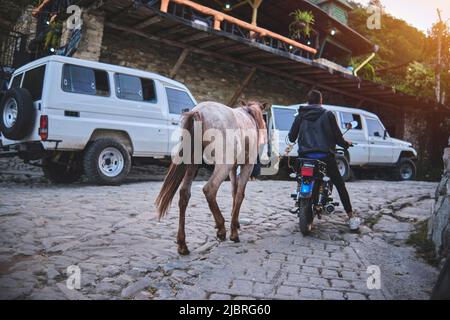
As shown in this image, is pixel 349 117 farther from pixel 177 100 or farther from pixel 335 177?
pixel 335 177

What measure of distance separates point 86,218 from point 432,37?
2993 centimetres

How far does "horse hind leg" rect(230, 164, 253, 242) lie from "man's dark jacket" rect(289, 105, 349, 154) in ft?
3.28

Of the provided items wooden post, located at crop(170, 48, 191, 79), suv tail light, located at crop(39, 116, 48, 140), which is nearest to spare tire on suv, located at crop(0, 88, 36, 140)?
suv tail light, located at crop(39, 116, 48, 140)

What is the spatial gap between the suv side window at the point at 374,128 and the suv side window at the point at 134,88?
770 cm

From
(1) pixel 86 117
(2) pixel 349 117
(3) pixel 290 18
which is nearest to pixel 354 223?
(1) pixel 86 117

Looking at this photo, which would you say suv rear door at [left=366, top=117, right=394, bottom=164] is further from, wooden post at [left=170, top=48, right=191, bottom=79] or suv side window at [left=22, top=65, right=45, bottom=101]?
suv side window at [left=22, top=65, right=45, bottom=101]

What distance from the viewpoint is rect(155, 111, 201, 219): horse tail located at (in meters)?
3.45

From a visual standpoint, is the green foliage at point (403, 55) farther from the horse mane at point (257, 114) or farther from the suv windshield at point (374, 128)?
the horse mane at point (257, 114)

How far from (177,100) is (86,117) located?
8.21 feet

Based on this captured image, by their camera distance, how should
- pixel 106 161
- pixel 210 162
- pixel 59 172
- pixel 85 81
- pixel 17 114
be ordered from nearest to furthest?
pixel 210 162 < pixel 17 114 < pixel 85 81 < pixel 106 161 < pixel 59 172

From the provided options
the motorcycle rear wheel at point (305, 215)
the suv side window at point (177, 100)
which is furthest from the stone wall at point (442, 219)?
the suv side window at point (177, 100)

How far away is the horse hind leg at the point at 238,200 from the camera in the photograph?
3814 mm

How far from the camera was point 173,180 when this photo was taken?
348cm
